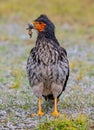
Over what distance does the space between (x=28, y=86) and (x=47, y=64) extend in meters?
3.61

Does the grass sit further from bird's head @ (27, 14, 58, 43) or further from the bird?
bird's head @ (27, 14, 58, 43)

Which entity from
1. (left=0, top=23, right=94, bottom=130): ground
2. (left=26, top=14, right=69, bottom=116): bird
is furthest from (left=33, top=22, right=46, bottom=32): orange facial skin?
(left=0, top=23, right=94, bottom=130): ground

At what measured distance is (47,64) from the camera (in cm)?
1030

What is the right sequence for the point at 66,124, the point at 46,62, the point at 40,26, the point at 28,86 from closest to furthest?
the point at 66,124 < the point at 46,62 < the point at 40,26 < the point at 28,86

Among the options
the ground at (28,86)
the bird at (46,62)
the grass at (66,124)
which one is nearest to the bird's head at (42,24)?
the bird at (46,62)

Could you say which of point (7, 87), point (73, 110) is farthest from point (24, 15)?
point (73, 110)

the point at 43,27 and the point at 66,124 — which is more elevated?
the point at 43,27

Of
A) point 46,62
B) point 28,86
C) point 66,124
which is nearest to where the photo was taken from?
point 66,124

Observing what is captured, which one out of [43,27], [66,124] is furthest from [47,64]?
[66,124]

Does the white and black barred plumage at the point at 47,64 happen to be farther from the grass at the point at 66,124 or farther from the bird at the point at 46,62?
the grass at the point at 66,124

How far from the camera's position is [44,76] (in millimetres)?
10383

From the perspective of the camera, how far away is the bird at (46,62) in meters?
10.3

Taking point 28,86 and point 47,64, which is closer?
point 47,64

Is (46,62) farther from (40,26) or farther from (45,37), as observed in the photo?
(40,26)
